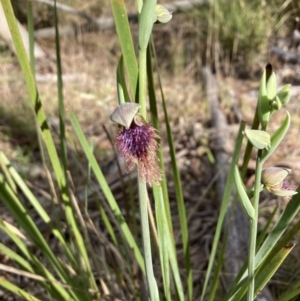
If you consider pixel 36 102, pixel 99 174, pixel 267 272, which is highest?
pixel 36 102

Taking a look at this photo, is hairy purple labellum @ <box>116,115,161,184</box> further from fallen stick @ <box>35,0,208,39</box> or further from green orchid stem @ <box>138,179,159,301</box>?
fallen stick @ <box>35,0,208,39</box>

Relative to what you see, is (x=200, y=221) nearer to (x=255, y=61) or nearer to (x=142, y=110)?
(x=142, y=110)

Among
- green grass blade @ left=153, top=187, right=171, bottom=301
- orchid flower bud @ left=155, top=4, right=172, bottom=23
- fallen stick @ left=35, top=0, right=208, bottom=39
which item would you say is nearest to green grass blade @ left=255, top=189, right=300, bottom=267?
green grass blade @ left=153, top=187, right=171, bottom=301

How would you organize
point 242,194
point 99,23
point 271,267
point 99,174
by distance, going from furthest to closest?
point 99,23, point 99,174, point 271,267, point 242,194

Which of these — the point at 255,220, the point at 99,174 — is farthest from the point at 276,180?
the point at 99,174

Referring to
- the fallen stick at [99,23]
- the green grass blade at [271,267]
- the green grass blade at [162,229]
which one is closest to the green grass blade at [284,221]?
the green grass blade at [271,267]

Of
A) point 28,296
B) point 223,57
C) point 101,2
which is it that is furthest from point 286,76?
point 28,296

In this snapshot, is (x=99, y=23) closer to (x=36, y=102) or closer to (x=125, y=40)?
(x=36, y=102)

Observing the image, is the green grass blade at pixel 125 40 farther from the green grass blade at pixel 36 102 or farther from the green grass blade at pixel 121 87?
the green grass blade at pixel 36 102
